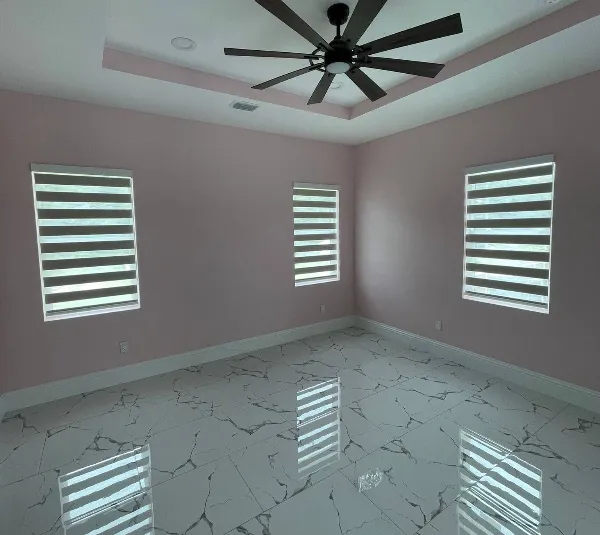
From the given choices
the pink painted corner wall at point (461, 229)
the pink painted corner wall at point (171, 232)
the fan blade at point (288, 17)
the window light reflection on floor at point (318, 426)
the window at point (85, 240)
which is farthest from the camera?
the window at point (85, 240)

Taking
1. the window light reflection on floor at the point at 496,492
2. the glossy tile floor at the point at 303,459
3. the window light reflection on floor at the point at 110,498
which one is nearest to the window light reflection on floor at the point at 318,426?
the glossy tile floor at the point at 303,459

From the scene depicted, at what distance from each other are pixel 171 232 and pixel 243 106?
1604 mm

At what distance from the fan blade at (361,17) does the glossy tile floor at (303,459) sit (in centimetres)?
279

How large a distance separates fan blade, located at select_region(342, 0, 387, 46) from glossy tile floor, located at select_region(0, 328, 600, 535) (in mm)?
2792

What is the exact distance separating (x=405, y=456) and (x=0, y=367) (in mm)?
3642

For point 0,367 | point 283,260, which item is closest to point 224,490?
point 0,367

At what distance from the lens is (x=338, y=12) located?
235 centimetres

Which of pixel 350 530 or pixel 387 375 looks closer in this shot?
pixel 350 530

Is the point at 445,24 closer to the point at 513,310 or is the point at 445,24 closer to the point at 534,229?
the point at 534,229

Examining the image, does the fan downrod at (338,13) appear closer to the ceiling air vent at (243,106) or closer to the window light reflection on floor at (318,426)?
the ceiling air vent at (243,106)

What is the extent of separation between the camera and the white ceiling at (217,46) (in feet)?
7.33

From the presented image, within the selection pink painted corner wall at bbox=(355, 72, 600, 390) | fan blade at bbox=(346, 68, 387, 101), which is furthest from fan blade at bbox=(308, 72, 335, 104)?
pink painted corner wall at bbox=(355, 72, 600, 390)

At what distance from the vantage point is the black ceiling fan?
5.93 ft

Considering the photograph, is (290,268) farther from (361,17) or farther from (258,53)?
(361,17)
